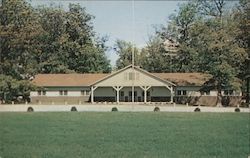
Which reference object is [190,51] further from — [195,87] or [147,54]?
[147,54]

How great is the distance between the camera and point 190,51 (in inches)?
2320

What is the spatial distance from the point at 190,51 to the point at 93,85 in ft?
44.7

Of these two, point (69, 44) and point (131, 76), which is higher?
point (69, 44)

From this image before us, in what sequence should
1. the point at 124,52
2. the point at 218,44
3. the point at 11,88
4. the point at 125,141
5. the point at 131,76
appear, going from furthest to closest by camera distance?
the point at 124,52
the point at 131,76
the point at 218,44
the point at 11,88
the point at 125,141

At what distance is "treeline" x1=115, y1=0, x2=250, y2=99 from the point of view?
46281mm

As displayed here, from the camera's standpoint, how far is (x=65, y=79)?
2226 inches

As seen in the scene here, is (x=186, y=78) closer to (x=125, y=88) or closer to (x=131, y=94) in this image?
(x=131, y=94)

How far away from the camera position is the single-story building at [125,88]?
52688mm

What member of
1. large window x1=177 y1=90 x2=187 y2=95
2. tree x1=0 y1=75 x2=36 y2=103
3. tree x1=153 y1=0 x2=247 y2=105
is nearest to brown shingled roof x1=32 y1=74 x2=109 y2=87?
tree x1=0 y1=75 x2=36 y2=103

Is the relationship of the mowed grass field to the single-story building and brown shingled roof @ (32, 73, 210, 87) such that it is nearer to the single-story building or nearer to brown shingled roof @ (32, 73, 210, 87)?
the single-story building

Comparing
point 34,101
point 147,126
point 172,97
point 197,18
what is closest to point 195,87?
point 172,97

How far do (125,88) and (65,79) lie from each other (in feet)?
24.2

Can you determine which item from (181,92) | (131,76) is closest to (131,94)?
(131,76)

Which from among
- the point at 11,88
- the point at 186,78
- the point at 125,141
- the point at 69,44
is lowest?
the point at 125,141
